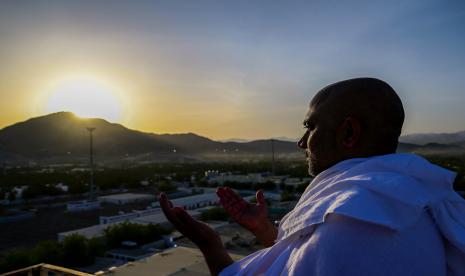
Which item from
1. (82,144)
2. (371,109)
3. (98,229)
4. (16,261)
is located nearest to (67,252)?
(16,261)

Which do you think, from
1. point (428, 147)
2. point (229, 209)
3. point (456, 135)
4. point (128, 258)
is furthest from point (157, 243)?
point (456, 135)

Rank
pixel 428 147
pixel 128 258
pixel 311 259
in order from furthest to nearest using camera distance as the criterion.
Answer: pixel 428 147 < pixel 128 258 < pixel 311 259

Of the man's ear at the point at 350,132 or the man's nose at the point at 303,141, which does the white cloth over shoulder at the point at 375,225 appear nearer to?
the man's ear at the point at 350,132

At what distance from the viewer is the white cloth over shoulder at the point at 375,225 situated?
2.07 ft

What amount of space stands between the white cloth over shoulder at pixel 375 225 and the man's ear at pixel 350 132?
0.28 ft

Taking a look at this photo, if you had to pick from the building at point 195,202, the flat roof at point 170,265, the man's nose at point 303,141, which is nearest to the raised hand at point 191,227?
the man's nose at point 303,141

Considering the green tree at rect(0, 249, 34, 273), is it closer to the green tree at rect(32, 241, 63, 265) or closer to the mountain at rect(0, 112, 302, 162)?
the green tree at rect(32, 241, 63, 265)

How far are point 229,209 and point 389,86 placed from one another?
0.58m

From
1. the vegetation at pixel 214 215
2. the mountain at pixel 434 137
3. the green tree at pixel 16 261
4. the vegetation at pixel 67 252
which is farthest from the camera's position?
the mountain at pixel 434 137

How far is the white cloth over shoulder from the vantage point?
63 centimetres

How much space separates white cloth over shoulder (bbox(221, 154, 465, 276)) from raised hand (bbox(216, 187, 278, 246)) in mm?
434

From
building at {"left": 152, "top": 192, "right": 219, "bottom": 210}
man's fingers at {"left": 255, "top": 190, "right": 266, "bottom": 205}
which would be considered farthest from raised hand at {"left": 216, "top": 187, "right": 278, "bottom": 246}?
building at {"left": 152, "top": 192, "right": 219, "bottom": 210}

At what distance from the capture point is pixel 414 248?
2.18 feet

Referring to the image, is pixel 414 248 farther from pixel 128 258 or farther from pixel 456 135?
pixel 456 135
